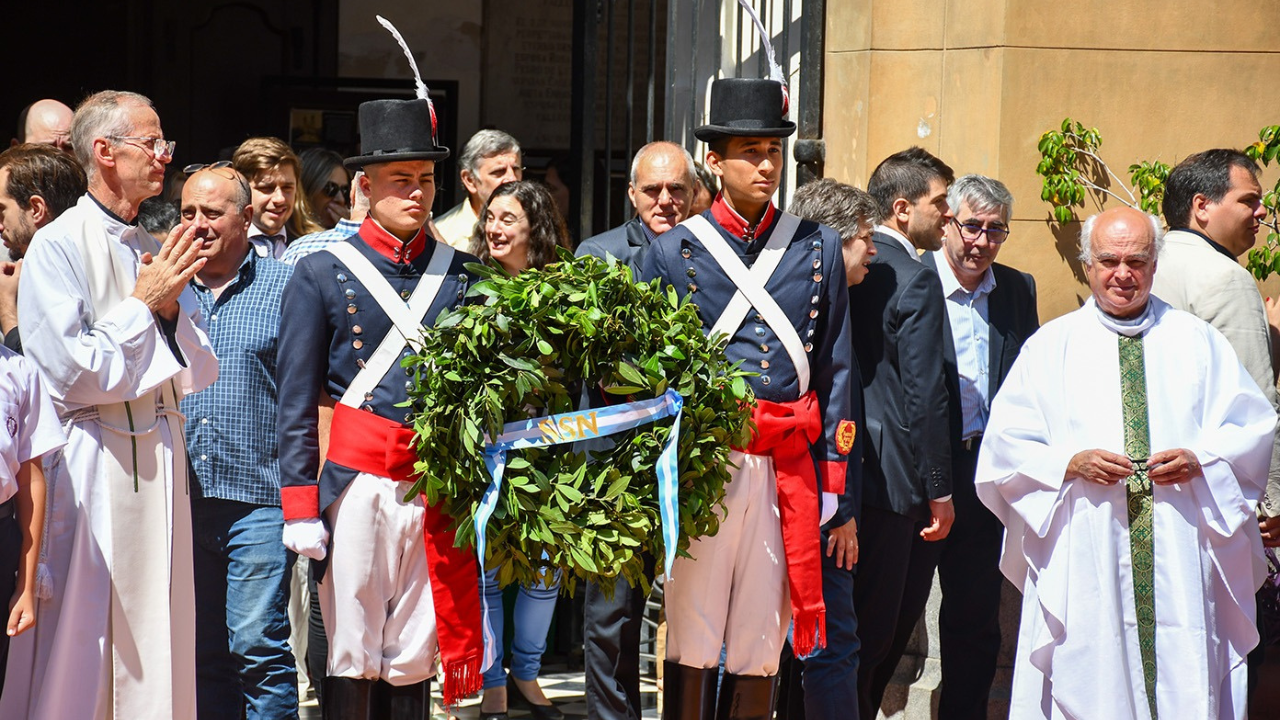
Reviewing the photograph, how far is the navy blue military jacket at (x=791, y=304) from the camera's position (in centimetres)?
473

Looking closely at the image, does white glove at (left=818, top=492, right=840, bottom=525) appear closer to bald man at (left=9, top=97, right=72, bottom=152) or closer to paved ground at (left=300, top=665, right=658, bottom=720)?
paved ground at (left=300, top=665, right=658, bottom=720)

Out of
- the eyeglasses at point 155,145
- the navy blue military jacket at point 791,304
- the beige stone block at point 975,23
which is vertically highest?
the beige stone block at point 975,23

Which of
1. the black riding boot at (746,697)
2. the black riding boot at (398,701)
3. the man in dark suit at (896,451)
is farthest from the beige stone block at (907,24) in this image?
the black riding boot at (398,701)

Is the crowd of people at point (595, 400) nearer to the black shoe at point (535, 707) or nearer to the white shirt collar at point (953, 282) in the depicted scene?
the white shirt collar at point (953, 282)

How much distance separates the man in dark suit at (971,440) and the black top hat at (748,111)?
1.27 metres

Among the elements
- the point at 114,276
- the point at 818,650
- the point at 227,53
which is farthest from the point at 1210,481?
the point at 227,53

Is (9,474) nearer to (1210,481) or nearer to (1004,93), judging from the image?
(1210,481)

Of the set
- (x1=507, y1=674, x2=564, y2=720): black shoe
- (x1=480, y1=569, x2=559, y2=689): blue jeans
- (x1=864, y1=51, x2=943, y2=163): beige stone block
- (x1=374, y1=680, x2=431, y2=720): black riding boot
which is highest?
(x1=864, y1=51, x2=943, y2=163): beige stone block

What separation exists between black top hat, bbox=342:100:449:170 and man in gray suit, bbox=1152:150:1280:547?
238 cm

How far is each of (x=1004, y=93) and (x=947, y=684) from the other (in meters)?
2.51

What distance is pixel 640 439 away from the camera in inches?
171

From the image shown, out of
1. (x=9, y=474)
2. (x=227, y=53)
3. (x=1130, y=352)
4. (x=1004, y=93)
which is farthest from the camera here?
(x=227, y=53)

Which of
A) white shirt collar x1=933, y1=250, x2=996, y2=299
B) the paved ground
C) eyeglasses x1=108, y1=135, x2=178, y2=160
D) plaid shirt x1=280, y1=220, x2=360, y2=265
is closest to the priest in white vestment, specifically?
white shirt collar x1=933, y1=250, x2=996, y2=299

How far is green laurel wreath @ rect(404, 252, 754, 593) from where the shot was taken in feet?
14.1
